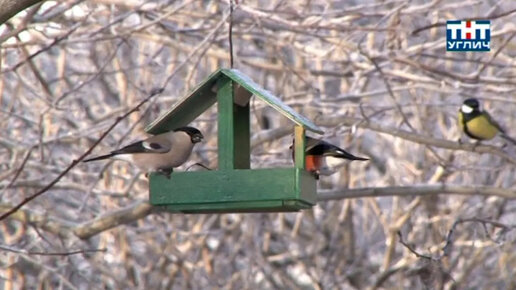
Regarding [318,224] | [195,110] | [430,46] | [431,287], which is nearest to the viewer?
[195,110]

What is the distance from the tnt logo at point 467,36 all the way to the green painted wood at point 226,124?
2513 millimetres

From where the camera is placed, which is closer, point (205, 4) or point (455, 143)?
point (455, 143)

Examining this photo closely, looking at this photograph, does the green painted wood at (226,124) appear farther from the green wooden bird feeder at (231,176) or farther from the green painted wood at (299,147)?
the green painted wood at (299,147)

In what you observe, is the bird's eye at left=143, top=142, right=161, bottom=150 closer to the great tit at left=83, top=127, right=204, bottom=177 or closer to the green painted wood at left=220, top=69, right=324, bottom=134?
the great tit at left=83, top=127, right=204, bottom=177

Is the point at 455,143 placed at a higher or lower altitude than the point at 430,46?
lower

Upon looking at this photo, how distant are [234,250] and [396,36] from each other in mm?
2444

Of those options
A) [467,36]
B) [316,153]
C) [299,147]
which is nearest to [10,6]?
[299,147]

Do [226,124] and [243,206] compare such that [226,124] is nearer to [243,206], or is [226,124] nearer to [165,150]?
[165,150]

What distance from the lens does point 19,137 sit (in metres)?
7.13

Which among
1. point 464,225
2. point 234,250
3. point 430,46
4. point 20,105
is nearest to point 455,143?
point 430,46

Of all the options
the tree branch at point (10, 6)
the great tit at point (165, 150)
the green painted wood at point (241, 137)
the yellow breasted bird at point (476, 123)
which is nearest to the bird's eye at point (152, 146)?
the great tit at point (165, 150)

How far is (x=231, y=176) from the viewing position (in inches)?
137

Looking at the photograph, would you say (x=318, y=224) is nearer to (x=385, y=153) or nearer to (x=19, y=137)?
(x=385, y=153)

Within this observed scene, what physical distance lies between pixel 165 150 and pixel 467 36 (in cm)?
291
